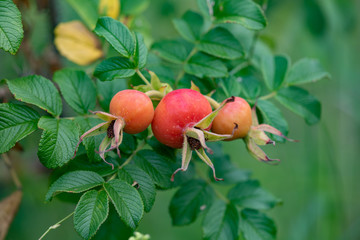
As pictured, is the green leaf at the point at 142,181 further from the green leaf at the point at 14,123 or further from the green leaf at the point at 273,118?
the green leaf at the point at 273,118

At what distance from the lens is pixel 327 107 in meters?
3.37

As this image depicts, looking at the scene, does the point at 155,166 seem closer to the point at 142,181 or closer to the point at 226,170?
the point at 142,181

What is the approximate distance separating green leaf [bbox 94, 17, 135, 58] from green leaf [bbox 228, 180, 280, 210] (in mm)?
539

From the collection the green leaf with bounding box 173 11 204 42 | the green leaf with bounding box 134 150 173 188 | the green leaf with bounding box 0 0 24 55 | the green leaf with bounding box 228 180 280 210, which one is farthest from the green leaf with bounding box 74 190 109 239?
the green leaf with bounding box 173 11 204 42

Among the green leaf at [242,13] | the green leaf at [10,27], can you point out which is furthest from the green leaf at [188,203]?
the green leaf at [10,27]

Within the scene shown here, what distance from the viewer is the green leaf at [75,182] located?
755 mm

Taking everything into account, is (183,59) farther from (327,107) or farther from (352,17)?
(327,107)

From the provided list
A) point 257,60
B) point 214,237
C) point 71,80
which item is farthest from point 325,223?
point 71,80

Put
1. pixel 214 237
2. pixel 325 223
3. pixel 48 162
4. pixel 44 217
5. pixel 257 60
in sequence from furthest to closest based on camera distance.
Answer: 1. pixel 325 223
2. pixel 44 217
3. pixel 257 60
4. pixel 214 237
5. pixel 48 162

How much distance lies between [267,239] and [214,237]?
0.16 m

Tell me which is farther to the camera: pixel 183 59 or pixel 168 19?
pixel 168 19

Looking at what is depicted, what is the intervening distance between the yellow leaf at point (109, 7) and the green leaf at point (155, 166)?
629 millimetres

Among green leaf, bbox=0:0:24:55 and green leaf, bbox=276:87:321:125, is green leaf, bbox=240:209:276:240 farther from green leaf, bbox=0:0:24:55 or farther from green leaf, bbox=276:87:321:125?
green leaf, bbox=0:0:24:55

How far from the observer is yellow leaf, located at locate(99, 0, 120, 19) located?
1278 mm
